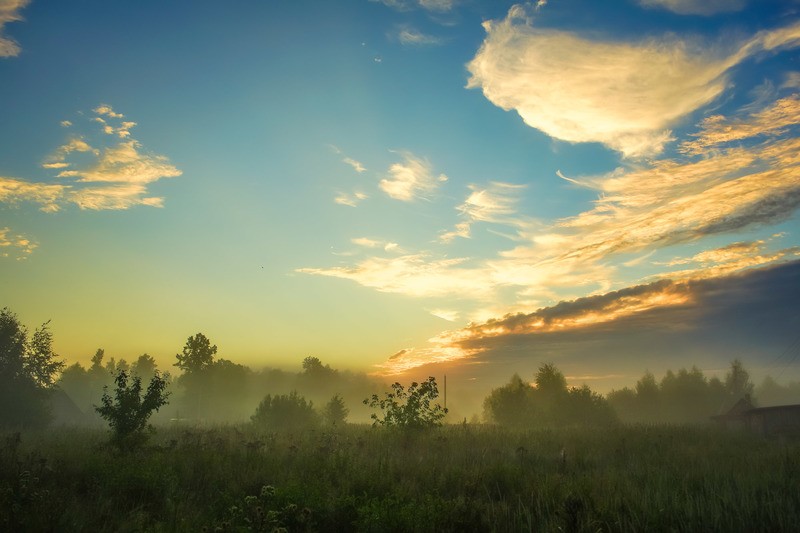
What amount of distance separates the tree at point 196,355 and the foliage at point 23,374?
111 ft

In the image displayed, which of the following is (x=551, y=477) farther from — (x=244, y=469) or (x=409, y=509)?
(x=244, y=469)

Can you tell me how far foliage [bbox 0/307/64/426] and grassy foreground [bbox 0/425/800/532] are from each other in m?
25.1

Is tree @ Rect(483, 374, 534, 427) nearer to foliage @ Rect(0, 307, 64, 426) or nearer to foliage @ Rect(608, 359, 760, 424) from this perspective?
foliage @ Rect(608, 359, 760, 424)

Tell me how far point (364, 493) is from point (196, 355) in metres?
69.9

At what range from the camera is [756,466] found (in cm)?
1136

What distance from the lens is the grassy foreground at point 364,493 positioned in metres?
6.03

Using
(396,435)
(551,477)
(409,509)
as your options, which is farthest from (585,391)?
(409,509)

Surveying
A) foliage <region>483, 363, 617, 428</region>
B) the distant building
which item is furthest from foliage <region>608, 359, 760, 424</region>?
the distant building

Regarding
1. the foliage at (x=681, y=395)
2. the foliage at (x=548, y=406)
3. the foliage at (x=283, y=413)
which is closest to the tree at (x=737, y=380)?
the foliage at (x=681, y=395)

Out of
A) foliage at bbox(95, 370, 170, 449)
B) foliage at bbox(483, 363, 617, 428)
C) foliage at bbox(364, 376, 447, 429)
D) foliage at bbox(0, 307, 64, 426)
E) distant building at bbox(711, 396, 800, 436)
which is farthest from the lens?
foliage at bbox(483, 363, 617, 428)

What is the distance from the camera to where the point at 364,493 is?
7.31 metres

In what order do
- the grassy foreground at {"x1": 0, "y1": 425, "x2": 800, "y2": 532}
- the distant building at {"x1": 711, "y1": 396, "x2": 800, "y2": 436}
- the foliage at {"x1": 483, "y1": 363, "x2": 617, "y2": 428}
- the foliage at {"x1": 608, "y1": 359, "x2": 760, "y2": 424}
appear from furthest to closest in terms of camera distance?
the foliage at {"x1": 608, "y1": 359, "x2": 760, "y2": 424}
the foliage at {"x1": 483, "y1": 363, "x2": 617, "y2": 428}
the distant building at {"x1": 711, "y1": 396, "x2": 800, "y2": 436}
the grassy foreground at {"x1": 0, "y1": 425, "x2": 800, "y2": 532}

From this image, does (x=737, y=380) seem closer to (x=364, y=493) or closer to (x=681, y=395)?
(x=681, y=395)

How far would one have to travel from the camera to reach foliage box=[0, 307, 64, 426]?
30078mm
